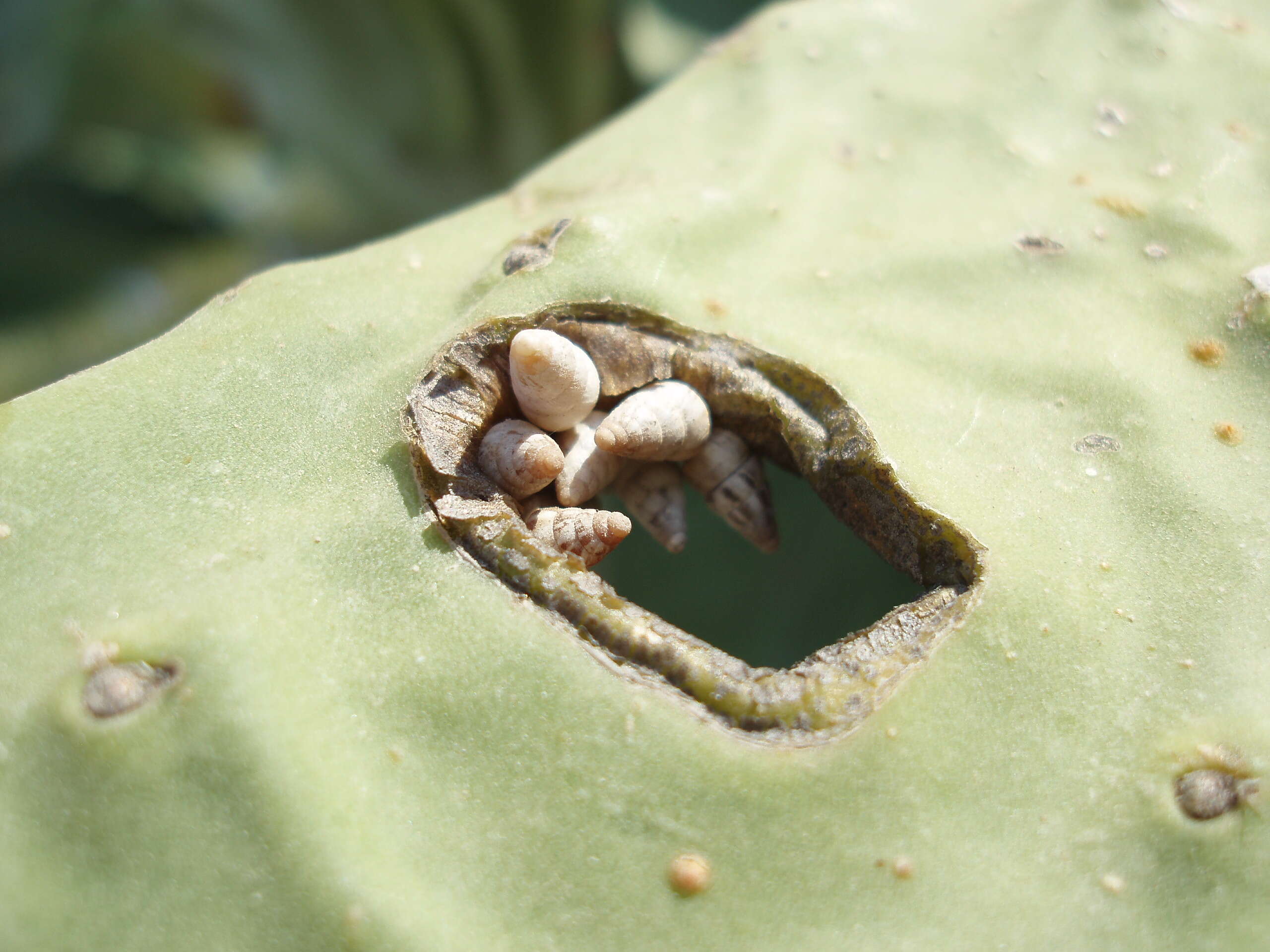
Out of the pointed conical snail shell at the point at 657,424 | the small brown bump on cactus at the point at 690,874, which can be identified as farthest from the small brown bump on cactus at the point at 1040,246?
the small brown bump on cactus at the point at 690,874

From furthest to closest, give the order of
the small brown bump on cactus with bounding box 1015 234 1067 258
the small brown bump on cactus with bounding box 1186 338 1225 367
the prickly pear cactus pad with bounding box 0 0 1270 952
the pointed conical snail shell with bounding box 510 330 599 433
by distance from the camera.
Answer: the small brown bump on cactus with bounding box 1015 234 1067 258 → the small brown bump on cactus with bounding box 1186 338 1225 367 → the pointed conical snail shell with bounding box 510 330 599 433 → the prickly pear cactus pad with bounding box 0 0 1270 952

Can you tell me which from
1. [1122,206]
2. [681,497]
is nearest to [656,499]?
[681,497]

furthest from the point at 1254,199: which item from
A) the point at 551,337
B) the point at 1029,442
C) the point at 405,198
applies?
the point at 405,198

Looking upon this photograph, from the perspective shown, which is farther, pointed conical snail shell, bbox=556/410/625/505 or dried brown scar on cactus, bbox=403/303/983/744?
pointed conical snail shell, bbox=556/410/625/505

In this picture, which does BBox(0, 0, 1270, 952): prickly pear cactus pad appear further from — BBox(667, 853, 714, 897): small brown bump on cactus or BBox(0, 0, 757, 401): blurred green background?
BBox(0, 0, 757, 401): blurred green background

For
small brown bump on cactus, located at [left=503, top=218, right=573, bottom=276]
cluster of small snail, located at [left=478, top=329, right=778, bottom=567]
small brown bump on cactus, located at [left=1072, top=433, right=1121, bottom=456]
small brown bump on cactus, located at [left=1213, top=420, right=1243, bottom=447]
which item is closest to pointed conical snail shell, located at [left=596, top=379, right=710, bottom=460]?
cluster of small snail, located at [left=478, top=329, right=778, bottom=567]

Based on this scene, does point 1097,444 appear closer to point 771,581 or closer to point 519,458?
point 771,581

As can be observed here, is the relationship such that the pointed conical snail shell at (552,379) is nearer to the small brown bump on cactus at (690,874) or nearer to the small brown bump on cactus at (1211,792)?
the small brown bump on cactus at (690,874)
